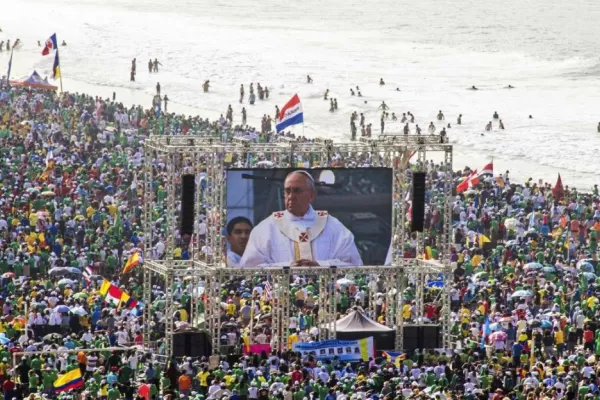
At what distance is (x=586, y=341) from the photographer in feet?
124

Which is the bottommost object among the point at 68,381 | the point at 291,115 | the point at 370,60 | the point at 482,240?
the point at 68,381

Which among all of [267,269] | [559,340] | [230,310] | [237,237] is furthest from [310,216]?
[559,340]

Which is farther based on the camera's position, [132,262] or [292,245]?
[132,262]

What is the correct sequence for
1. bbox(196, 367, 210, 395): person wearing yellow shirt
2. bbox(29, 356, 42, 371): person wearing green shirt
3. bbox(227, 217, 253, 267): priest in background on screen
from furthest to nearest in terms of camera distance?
bbox(227, 217, 253, 267): priest in background on screen
bbox(29, 356, 42, 371): person wearing green shirt
bbox(196, 367, 210, 395): person wearing yellow shirt

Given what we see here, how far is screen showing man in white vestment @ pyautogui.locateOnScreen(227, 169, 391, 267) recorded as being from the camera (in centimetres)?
3825

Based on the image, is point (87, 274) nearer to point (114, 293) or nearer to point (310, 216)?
point (114, 293)

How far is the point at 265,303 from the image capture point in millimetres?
40531

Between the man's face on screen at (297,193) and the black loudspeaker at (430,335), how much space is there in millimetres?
3531

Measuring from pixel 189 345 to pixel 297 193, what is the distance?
3.91m

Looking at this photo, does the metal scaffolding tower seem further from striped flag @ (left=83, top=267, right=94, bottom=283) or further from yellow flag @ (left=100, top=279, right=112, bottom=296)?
striped flag @ (left=83, top=267, right=94, bottom=283)

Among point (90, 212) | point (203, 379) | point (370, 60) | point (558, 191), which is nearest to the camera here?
point (203, 379)

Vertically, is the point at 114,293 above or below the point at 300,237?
below

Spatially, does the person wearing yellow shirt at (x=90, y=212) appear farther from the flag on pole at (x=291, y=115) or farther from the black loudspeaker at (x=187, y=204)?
the black loudspeaker at (x=187, y=204)

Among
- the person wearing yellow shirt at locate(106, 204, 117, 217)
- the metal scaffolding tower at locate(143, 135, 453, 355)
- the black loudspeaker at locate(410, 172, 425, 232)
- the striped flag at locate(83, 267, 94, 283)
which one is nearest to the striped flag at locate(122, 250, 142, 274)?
the striped flag at locate(83, 267, 94, 283)
